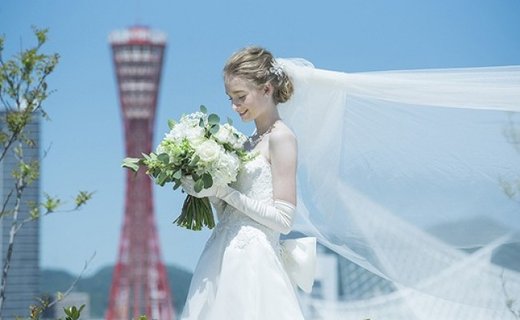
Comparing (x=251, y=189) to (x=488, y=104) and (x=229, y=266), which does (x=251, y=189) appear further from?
(x=488, y=104)

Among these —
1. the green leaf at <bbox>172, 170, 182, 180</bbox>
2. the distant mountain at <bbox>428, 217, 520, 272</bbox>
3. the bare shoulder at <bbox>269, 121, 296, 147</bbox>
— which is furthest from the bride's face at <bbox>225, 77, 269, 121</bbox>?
the distant mountain at <bbox>428, 217, 520, 272</bbox>

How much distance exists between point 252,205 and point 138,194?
149 ft

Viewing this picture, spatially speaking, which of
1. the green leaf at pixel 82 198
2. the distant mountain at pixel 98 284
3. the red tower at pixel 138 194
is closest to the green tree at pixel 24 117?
the green leaf at pixel 82 198

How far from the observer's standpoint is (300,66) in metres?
4.46

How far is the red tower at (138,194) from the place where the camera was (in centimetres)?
4903

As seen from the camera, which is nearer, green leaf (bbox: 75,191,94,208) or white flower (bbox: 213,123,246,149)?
white flower (bbox: 213,123,246,149)

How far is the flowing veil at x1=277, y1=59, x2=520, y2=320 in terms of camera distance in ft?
15.3

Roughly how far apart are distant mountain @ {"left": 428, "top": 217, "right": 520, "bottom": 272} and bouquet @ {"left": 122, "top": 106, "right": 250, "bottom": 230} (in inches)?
48.2

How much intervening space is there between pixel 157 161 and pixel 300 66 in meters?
0.86

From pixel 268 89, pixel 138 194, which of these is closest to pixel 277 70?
pixel 268 89

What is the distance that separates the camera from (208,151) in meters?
3.88

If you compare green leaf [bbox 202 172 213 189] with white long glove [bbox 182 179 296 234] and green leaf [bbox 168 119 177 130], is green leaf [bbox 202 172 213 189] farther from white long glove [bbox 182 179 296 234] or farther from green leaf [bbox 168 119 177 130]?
green leaf [bbox 168 119 177 130]

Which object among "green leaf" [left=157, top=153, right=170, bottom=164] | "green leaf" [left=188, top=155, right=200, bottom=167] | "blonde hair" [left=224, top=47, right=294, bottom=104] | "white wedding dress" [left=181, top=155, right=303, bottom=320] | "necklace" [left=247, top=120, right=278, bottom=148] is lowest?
"white wedding dress" [left=181, top=155, right=303, bottom=320]

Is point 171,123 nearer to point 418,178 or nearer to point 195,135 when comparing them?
point 195,135
